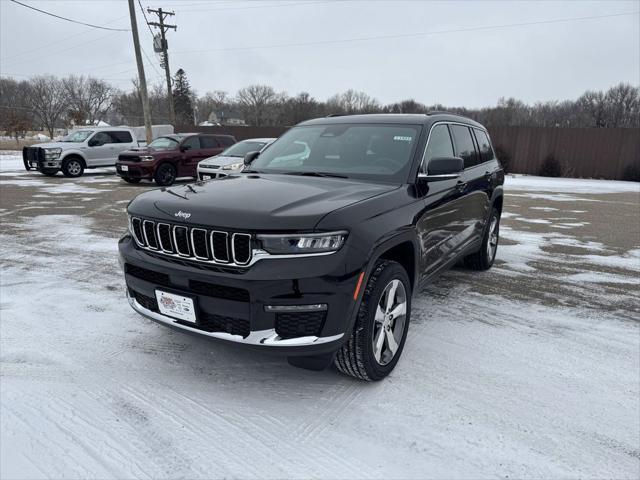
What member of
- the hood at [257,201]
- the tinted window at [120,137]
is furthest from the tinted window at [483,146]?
the tinted window at [120,137]

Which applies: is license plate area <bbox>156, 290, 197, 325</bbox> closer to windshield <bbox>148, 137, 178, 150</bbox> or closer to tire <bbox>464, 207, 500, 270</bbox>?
tire <bbox>464, 207, 500, 270</bbox>

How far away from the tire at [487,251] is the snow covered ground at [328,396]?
50cm

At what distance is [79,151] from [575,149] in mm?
22407

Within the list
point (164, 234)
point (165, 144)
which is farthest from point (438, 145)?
point (165, 144)

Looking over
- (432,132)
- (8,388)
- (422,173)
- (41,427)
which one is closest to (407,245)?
(422,173)

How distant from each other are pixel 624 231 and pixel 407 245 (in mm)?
7645

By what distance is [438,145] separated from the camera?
4.09 metres

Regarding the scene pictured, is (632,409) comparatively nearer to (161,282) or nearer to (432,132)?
(432,132)

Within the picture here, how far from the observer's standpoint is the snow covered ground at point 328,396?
239cm

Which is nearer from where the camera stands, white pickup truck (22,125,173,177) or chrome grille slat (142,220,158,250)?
chrome grille slat (142,220,158,250)

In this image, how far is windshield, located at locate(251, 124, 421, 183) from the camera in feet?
12.0

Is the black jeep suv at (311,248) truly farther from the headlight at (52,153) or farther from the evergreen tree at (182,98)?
the evergreen tree at (182,98)

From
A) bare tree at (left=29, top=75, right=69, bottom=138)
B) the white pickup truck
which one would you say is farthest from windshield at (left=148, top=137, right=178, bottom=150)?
bare tree at (left=29, top=75, right=69, bottom=138)

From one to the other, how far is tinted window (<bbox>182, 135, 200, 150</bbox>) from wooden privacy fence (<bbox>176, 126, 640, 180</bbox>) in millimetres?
15567
